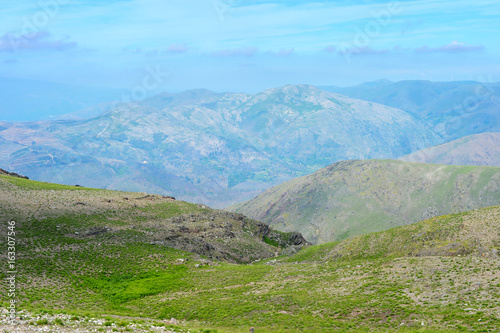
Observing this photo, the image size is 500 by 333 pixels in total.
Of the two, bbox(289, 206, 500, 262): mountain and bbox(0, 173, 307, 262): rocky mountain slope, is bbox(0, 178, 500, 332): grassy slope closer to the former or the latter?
bbox(289, 206, 500, 262): mountain

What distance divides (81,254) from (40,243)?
757 centimetres

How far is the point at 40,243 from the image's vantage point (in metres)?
70.4

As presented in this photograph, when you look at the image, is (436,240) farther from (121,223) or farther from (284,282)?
(121,223)

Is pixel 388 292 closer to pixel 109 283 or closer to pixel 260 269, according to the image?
pixel 260 269

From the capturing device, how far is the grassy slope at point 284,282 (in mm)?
40438

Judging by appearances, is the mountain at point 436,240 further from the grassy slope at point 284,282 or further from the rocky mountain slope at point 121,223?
the rocky mountain slope at point 121,223

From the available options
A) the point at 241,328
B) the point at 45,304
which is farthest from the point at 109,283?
the point at 241,328

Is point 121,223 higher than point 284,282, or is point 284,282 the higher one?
point 121,223

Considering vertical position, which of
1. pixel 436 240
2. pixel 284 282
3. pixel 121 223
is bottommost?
pixel 436 240

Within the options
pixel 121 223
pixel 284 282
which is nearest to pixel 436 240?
pixel 284 282

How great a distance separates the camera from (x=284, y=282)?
5753cm

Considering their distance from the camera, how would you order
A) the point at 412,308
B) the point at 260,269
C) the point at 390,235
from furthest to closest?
the point at 390,235, the point at 260,269, the point at 412,308

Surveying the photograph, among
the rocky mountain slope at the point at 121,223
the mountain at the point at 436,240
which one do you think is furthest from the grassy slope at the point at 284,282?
the rocky mountain slope at the point at 121,223

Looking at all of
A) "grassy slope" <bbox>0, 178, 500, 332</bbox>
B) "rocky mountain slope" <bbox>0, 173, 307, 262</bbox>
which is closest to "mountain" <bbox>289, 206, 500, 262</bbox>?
"grassy slope" <bbox>0, 178, 500, 332</bbox>
